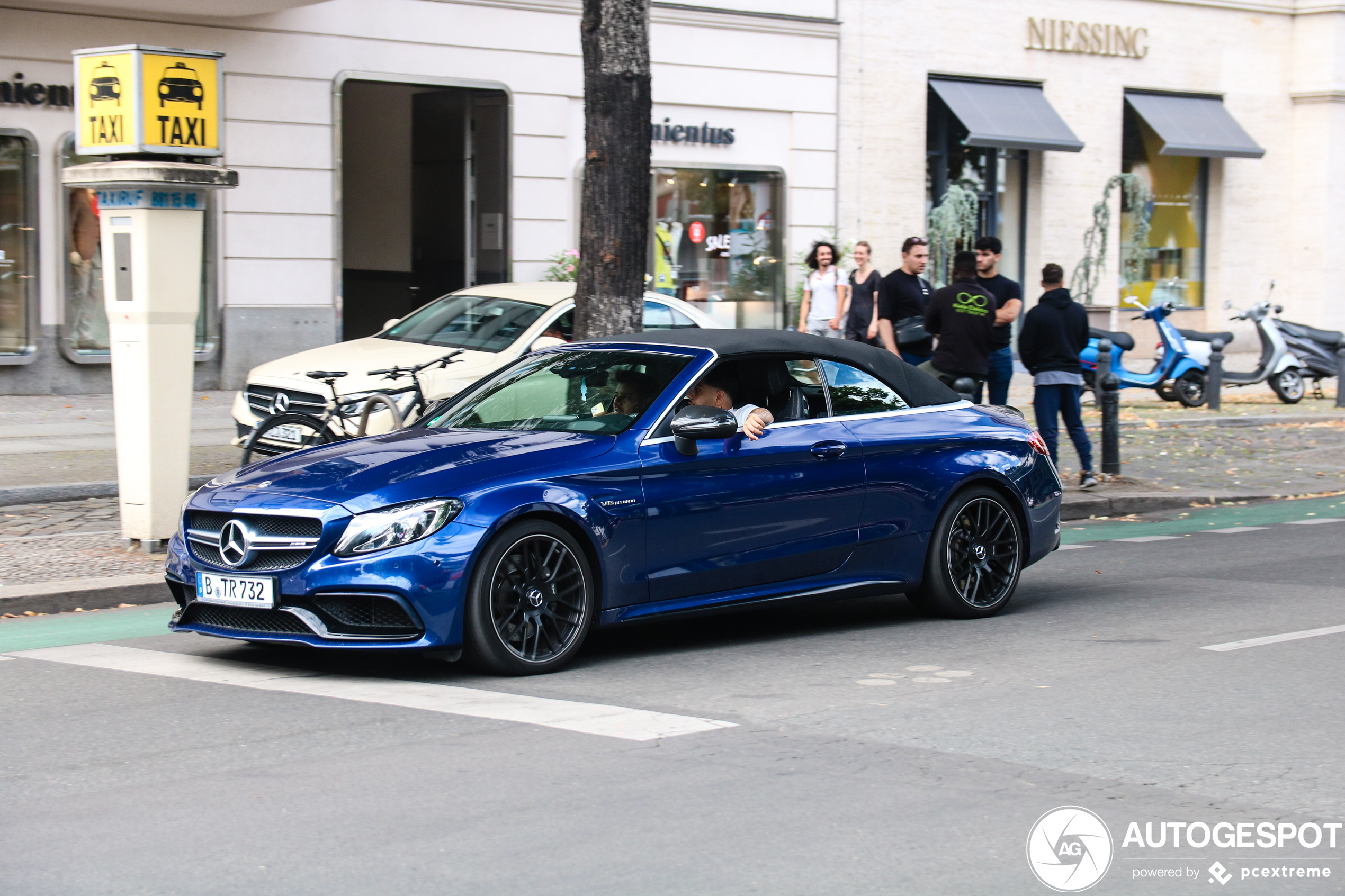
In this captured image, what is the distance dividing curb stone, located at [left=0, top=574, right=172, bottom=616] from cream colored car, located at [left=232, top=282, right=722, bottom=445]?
316cm

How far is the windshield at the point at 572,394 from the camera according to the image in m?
7.55

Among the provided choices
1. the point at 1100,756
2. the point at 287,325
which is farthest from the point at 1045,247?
the point at 1100,756

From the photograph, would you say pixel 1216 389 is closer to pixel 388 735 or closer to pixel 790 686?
pixel 790 686

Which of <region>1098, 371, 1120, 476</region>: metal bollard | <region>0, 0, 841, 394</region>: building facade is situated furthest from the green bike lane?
<region>0, 0, 841, 394</region>: building facade

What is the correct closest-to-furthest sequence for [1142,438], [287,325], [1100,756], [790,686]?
[1100,756] → [790,686] → [1142,438] → [287,325]

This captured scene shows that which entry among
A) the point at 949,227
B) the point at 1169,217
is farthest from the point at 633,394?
the point at 1169,217

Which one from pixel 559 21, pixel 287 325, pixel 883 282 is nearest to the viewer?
pixel 883 282

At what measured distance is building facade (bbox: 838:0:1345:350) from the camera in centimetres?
2505

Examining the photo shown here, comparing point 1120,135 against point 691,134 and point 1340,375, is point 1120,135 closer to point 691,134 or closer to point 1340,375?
point 1340,375

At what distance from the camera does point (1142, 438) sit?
1766cm

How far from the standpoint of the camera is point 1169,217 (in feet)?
95.3

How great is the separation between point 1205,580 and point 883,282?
5.25 metres

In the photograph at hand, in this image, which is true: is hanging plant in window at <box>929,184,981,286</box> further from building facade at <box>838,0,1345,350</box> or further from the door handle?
the door handle

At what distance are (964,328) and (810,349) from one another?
16.8 feet
